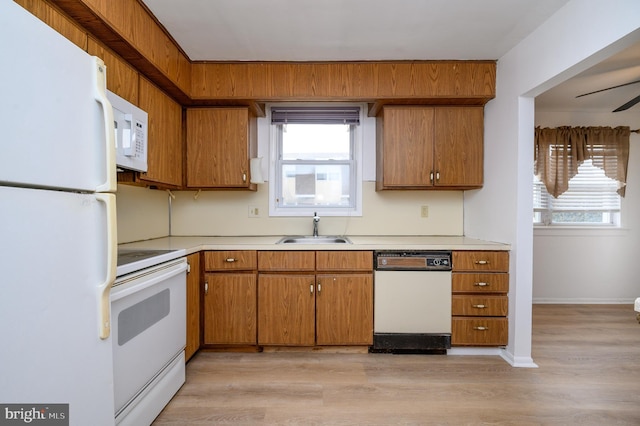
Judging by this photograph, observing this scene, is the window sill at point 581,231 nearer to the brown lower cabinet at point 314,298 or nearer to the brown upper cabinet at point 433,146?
the brown upper cabinet at point 433,146

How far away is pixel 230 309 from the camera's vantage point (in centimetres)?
242

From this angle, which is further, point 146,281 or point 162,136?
point 162,136

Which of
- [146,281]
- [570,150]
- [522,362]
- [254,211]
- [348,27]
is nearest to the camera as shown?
[146,281]

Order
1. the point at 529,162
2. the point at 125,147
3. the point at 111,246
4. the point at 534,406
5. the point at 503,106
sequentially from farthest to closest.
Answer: the point at 503,106, the point at 529,162, the point at 534,406, the point at 125,147, the point at 111,246

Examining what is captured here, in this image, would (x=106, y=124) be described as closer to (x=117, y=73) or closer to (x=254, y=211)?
(x=117, y=73)

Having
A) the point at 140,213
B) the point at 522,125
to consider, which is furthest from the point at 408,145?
the point at 140,213

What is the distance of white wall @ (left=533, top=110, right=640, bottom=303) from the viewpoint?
3775mm

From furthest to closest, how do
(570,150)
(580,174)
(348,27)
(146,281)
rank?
(580,174)
(570,150)
(348,27)
(146,281)

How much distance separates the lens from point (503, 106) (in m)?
2.48

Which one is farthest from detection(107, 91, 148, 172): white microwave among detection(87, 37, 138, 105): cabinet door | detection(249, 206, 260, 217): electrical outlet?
detection(249, 206, 260, 217): electrical outlet

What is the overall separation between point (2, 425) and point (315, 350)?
197cm

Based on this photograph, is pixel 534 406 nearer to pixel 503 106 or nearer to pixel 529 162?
pixel 529 162

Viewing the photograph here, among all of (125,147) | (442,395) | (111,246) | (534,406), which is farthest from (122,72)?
(534,406)

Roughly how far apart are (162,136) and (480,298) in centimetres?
274
